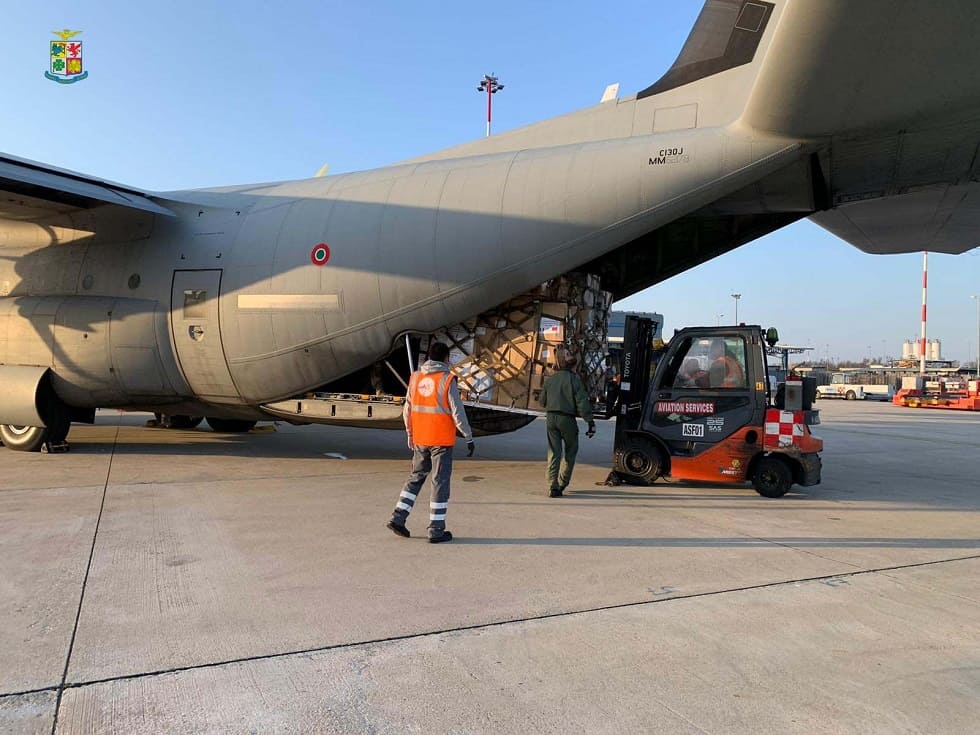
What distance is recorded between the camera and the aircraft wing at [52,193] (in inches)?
325

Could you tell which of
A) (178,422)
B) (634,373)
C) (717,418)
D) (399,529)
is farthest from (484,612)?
(178,422)

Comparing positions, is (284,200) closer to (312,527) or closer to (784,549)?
(312,527)

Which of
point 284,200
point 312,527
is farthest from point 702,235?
point 312,527

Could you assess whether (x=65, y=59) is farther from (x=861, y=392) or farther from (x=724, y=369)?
(x=861, y=392)

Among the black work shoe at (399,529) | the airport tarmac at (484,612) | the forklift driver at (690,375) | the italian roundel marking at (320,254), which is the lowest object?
the airport tarmac at (484,612)

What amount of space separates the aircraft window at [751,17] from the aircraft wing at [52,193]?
849 centimetres

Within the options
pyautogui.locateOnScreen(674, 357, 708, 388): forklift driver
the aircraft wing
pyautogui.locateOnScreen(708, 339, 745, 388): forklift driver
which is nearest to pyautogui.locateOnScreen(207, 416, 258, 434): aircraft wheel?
the aircraft wing

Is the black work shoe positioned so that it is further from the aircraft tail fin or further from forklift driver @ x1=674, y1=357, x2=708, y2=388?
the aircraft tail fin

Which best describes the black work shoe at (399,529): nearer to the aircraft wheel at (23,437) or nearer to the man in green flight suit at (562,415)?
the man in green flight suit at (562,415)

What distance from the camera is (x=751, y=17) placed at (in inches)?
299

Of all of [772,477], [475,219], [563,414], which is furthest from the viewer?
[475,219]

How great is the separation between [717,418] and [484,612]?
5196 millimetres

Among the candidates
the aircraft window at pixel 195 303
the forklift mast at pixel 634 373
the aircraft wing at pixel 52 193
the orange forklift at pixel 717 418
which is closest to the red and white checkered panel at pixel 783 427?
the orange forklift at pixel 717 418

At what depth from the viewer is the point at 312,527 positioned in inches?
239
